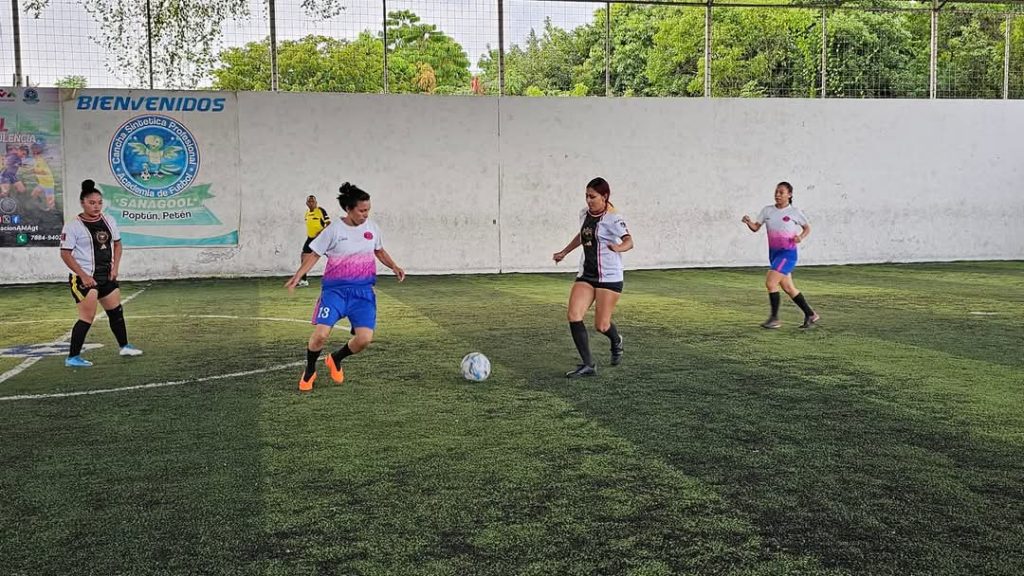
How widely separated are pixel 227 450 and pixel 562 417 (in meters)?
2.38

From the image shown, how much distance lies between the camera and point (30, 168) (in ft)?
63.5

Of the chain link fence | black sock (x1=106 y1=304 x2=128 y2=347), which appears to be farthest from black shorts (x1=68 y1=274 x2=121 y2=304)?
the chain link fence

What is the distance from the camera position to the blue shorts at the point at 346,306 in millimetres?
8188

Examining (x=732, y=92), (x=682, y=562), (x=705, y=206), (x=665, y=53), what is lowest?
(x=682, y=562)

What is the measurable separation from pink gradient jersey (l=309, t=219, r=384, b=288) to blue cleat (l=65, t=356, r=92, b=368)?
305 cm

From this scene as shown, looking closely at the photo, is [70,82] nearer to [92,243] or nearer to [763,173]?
[92,243]

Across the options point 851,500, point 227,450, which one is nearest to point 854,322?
point 851,500

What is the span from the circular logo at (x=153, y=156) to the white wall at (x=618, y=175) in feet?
2.09

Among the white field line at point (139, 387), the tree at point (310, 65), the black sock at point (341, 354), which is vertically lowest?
the white field line at point (139, 387)

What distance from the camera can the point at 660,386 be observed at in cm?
821

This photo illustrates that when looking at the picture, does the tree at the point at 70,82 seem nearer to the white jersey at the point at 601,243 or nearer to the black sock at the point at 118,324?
the black sock at the point at 118,324

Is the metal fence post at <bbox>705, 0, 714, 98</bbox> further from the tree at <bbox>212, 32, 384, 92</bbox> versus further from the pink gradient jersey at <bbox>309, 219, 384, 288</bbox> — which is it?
the pink gradient jersey at <bbox>309, 219, 384, 288</bbox>

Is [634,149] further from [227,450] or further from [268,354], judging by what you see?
[227,450]

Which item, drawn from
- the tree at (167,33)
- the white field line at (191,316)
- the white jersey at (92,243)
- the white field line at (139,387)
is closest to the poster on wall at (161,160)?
the tree at (167,33)
